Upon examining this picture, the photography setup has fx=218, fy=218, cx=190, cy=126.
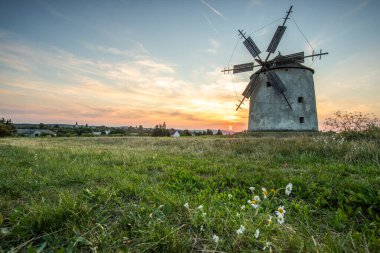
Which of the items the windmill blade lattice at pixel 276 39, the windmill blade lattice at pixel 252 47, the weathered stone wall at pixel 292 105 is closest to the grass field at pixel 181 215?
the weathered stone wall at pixel 292 105

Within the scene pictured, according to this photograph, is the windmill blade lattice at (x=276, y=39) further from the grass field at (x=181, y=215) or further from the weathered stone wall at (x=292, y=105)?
the grass field at (x=181, y=215)

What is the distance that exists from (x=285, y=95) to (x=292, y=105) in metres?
1.29

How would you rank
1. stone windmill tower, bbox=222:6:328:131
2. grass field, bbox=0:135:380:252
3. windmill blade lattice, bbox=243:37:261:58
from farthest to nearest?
windmill blade lattice, bbox=243:37:261:58
stone windmill tower, bbox=222:6:328:131
grass field, bbox=0:135:380:252

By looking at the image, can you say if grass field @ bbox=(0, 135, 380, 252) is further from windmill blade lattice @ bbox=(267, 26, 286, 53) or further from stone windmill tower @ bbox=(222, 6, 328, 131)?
windmill blade lattice @ bbox=(267, 26, 286, 53)

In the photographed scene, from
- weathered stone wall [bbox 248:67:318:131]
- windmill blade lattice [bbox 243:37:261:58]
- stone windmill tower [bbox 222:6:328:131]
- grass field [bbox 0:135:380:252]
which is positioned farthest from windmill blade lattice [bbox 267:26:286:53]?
grass field [bbox 0:135:380:252]

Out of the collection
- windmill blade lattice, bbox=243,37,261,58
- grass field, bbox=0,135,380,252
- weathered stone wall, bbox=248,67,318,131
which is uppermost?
windmill blade lattice, bbox=243,37,261,58

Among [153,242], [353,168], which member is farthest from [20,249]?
[353,168]

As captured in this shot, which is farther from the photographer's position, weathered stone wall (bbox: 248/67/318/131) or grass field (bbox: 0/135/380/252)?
weathered stone wall (bbox: 248/67/318/131)

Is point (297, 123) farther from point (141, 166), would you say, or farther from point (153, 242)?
point (153, 242)

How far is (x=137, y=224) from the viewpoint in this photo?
2.03m

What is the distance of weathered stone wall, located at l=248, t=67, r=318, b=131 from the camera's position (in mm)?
23172

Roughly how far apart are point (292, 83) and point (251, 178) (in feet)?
73.0

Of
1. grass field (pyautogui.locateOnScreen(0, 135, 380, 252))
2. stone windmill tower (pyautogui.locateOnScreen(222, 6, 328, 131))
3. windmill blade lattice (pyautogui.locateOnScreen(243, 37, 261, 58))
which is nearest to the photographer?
grass field (pyautogui.locateOnScreen(0, 135, 380, 252))

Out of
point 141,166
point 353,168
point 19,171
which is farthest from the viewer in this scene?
point 141,166
